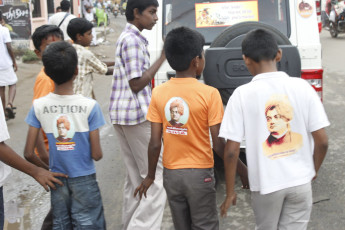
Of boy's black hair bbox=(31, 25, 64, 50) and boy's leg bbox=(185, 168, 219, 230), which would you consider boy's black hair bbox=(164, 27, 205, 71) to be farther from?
boy's black hair bbox=(31, 25, 64, 50)

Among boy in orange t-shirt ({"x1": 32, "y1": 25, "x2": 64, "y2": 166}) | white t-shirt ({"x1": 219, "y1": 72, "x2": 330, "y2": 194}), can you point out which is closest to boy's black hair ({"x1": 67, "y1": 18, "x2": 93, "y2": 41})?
boy in orange t-shirt ({"x1": 32, "y1": 25, "x2": 64, "y2": 166})

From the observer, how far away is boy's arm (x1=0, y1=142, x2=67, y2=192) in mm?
2693

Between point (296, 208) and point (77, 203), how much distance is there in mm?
1227

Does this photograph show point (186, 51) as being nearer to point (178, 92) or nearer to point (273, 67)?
point (178, 92)

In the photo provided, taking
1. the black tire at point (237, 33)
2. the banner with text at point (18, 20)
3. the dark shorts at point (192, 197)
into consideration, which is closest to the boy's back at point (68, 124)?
the dark shorts at point (192, 197)

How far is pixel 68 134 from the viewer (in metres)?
2.85

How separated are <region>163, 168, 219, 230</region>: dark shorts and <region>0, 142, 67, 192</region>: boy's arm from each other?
2.09ft

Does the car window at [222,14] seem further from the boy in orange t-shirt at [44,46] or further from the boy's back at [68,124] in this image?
the boy's back at [68,124]

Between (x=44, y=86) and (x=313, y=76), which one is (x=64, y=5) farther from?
(x=44, y=86)

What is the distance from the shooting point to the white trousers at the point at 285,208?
262 centimetres

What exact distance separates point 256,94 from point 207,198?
702 mm

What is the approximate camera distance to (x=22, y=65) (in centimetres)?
1345

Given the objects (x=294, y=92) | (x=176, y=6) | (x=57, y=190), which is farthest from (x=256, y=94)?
(x=176, y=6)

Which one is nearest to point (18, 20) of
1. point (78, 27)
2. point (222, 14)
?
point (222, 14)
